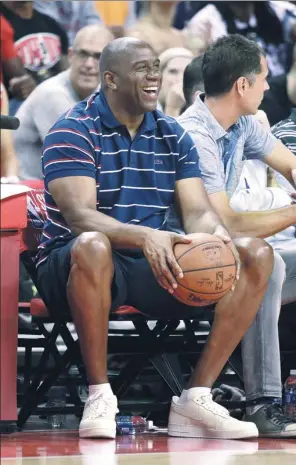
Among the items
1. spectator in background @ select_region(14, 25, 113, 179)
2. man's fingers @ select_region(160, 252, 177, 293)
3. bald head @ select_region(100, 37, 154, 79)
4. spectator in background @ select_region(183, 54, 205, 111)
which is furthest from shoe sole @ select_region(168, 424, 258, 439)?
spectator in background @ select_region(14, 25, 113, 179)

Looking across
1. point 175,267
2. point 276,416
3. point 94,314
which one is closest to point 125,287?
point 94,314

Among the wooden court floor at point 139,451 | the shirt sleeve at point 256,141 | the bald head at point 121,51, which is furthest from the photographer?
the shirt sleeve at point 256,141

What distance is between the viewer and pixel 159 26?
761 cm

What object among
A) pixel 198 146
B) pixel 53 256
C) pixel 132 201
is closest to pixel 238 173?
pixel 198 146

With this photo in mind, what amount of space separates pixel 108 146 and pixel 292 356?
1513 millimetres

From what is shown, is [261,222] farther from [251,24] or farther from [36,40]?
[251,24]

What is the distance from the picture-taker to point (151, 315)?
4.57 m

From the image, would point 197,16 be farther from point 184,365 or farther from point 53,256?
point 53,256

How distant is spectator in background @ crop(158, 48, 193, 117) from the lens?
7.07m

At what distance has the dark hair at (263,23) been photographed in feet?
25.7

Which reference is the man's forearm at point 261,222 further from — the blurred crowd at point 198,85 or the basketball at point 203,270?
the basketball at point 203,270

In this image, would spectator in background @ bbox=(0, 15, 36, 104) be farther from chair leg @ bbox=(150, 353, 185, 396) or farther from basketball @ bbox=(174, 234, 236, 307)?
basketball @ bbox=(174, 234, 236, 307)

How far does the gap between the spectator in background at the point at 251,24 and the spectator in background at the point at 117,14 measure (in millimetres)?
413

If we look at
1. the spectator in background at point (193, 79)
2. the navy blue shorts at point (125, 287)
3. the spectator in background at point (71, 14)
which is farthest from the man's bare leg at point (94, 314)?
the spectator in background at point (71, 14)
